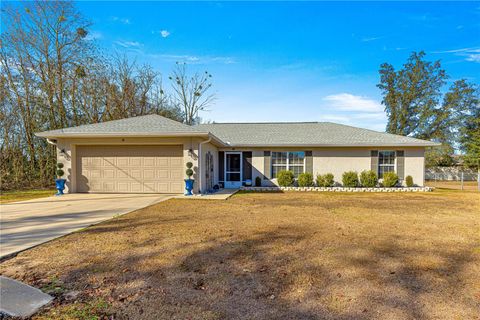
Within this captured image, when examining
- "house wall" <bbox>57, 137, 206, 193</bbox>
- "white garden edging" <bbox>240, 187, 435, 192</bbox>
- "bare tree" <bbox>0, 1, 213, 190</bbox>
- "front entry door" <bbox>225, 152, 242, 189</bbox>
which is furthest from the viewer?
"bare tree" <bbox>0, 1, 213, 190</bbox>

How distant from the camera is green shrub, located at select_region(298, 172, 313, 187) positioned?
14.3m

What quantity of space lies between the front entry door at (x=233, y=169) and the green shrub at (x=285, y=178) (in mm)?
2279

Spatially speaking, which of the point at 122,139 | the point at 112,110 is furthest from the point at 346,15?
the point at 112,110

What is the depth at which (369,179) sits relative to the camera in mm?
14188

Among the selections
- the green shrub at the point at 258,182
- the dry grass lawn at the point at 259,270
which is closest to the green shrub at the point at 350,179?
the green shrub at the point at 258,182

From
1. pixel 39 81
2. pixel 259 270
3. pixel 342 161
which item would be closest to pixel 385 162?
pixel 342 161

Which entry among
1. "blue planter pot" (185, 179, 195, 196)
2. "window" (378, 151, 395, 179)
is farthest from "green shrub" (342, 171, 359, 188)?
"blue planter pot" (185, 179, 195, 196)

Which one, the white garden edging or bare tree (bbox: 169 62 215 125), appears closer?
the white garden edging

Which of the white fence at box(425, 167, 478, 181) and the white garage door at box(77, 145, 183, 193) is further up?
the white garage door at box(77, 145, 183, 193)

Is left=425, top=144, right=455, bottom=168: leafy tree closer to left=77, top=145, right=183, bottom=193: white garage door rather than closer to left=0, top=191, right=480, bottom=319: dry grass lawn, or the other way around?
left=0, top=191, right=480, bottom=319: dry grass lawn

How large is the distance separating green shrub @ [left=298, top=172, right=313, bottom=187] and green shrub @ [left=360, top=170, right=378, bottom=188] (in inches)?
109

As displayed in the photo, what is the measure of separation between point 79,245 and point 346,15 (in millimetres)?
12561

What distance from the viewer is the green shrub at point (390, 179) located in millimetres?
14039

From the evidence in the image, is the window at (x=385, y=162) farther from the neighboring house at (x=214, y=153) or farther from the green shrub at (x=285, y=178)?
the green shrub at (x=285, y=178)
